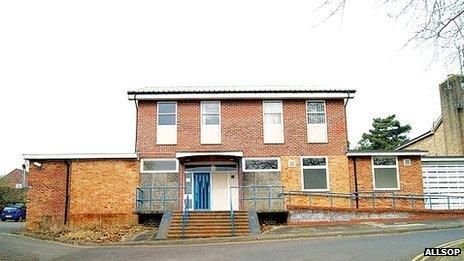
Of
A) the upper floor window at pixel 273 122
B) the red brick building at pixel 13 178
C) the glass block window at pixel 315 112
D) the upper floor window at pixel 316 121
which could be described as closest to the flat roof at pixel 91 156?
the upper floor window at pixel 273 122

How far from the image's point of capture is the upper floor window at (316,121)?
22.8 m

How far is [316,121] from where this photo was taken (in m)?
23.1

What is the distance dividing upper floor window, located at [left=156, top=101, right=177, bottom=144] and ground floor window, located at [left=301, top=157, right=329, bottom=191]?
643 centimetres

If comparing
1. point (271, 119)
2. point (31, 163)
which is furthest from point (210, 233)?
point (31, 163)

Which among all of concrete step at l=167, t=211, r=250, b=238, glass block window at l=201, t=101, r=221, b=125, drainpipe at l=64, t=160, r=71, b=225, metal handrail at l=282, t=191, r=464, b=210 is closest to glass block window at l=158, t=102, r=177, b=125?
glass block window at l=201, t=101, r=221, b=125

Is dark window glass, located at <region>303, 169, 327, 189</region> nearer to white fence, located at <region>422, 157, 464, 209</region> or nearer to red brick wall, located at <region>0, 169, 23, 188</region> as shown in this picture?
white fence, located at <region>422, 157, 464, 209</region>

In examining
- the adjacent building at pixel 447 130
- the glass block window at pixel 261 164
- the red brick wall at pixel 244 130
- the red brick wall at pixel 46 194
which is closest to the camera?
the red brick wall at pixel 46 194

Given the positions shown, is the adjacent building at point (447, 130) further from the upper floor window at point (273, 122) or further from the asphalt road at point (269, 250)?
the asphalt road at point (269, 250)

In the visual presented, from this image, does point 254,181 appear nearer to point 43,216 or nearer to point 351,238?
point 351,238

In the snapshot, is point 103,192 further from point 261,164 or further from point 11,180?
point 11,180

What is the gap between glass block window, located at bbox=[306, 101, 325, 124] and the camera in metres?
23.1

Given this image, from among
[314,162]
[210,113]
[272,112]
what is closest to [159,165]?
[210,113]

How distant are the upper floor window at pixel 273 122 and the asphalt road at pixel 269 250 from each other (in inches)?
339

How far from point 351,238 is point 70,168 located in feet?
44.4
